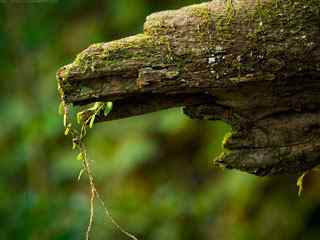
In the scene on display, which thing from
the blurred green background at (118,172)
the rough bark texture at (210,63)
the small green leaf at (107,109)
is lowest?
the blurred green background at (118,172)

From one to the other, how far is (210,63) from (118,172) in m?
2.52

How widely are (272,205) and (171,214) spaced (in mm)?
487

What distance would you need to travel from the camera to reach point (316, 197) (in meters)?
3.50

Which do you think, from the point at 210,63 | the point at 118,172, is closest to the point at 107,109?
the point at 210,63

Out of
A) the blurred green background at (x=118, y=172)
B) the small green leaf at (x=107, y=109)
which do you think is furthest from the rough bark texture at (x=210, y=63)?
the blurred green background at (x=118, y=172)

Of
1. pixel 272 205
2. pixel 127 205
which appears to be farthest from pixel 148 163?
pixel 272 205

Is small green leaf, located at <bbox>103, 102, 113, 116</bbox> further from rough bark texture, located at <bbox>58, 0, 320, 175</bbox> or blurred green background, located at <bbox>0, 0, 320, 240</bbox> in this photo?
blurred green background, located at <bbox>0, 0, 320, 240</bbox>

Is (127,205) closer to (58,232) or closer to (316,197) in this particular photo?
(58,232)

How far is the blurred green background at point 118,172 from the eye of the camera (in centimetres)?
351

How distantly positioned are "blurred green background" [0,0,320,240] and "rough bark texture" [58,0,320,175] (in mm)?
1570

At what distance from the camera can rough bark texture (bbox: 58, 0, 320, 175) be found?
172 cm

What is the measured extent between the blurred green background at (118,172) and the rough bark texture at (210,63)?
157 cm

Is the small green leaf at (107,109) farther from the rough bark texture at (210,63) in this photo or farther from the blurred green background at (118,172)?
the blurred green background at (118,172)

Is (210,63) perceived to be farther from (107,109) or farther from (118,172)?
(118,172)
